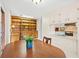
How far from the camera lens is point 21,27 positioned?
36.0ft

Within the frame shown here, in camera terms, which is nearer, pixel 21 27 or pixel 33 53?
pixel 33 53

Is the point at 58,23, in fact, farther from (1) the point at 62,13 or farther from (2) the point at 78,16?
(2) the point at 78,16

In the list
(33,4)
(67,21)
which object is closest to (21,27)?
(33,4)

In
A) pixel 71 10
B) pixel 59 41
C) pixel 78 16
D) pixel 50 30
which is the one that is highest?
A: pixel 71 10

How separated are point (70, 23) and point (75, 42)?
874 millimetres

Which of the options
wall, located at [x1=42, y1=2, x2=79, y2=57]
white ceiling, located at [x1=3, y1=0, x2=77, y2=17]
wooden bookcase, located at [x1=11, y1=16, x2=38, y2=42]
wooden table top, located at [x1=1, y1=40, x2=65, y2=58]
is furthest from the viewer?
wooden bookcase, located at [x1=11, y1=16, x2=38, y2=42]

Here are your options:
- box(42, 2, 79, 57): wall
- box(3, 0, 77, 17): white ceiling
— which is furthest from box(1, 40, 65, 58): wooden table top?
box(3, 0, 77, 17): white ceiling

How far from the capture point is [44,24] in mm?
7746

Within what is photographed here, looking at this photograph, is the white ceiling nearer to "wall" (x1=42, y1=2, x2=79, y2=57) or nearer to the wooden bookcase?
"wall" (x1=42, y1=2, x2=79, y2=57)

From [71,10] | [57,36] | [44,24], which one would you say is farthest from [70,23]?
[44,24]

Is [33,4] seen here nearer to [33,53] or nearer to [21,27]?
[33,53]

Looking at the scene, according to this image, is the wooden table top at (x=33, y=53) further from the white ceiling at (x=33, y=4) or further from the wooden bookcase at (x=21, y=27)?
the wooden bookcase at (x=21, y=27)

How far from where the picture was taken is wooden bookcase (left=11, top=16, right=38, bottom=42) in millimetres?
10523

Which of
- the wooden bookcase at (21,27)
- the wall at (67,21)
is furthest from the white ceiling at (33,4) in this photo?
the wooden bookcase at (21,27)
